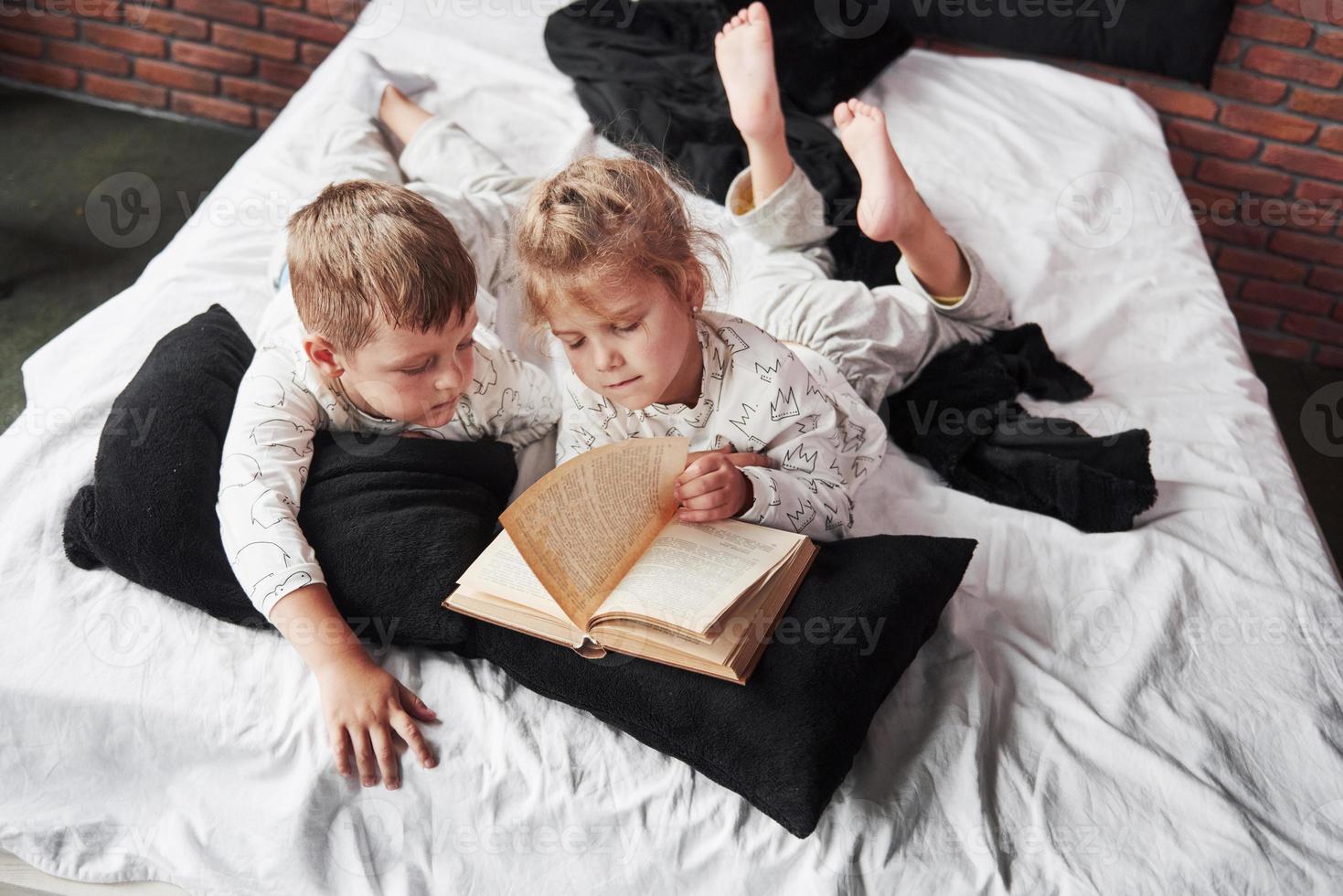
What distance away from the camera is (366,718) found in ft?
3.36

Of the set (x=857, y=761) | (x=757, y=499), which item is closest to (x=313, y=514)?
(x=757, y=499)

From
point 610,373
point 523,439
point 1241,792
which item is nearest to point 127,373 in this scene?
point 523,439

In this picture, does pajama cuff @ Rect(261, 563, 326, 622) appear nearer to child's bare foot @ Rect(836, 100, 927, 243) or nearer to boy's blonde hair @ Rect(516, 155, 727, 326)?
boy's blonde hair @ Rect(516, 155, 727, 326)

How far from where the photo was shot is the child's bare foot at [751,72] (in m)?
1.50

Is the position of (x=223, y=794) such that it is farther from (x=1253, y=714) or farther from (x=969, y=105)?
(x=969, y=105)

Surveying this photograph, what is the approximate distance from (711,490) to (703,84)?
1.19m

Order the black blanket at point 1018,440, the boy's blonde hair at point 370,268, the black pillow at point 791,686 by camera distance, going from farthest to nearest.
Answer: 1. the black blanket at point 1018,440
2. the boy's blonde hair at point 370,268
3. the black pillow at point 791,686

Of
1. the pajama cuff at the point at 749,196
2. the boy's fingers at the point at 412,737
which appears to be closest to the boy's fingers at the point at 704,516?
the boy's fingers at the point at 412,737

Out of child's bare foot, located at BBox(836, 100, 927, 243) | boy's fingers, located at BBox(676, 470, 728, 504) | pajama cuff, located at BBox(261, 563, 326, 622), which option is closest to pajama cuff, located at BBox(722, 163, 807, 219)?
child's bare foot, located at BBox(836, 100, 927, 243)

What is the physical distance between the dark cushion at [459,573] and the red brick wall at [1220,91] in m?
1.61

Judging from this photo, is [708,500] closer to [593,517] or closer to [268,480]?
[593,517]

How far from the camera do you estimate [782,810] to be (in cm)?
95

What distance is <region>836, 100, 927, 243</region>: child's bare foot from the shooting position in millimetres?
1435

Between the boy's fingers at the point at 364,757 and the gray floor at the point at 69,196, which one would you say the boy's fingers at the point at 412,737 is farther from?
the gray floor at the point at 69,196
